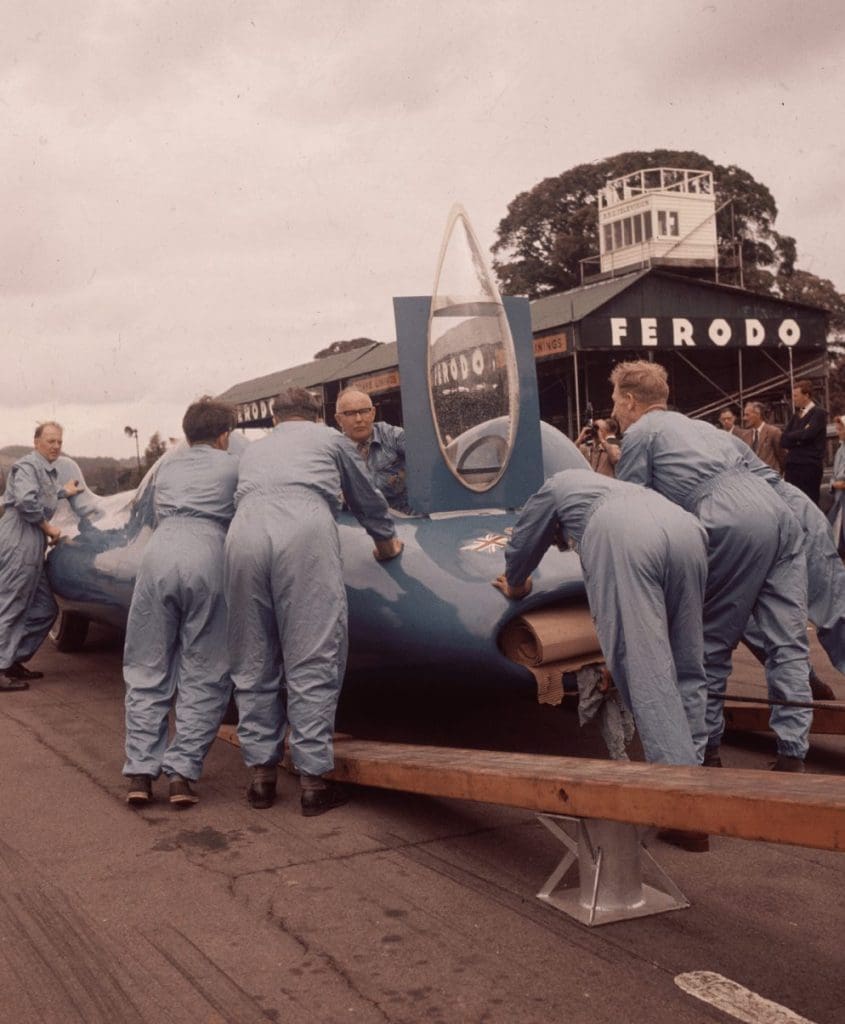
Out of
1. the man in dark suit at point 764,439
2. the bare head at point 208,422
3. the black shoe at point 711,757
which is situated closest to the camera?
the black shoe at point 711,757

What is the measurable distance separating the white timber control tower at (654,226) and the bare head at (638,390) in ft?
131

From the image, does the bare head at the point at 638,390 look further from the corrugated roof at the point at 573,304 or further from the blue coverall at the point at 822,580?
the corrugated roof at the point at 573,304

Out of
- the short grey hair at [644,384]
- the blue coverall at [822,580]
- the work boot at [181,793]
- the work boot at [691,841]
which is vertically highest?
the short grey hair at [644,384]

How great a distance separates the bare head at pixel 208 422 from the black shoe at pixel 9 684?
3121 mm

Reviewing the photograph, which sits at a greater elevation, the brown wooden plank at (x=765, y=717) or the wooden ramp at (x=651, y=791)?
the wooden ramp at (x=651, y=791)

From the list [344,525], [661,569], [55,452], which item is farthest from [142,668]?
[55,452]

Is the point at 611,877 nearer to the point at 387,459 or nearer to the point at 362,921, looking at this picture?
the point at 362,921

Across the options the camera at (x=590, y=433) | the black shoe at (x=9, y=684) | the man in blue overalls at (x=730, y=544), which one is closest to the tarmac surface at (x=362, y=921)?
the man in blue overalls at (x=730, y=544)

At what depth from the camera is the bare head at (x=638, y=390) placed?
4938 millimetres

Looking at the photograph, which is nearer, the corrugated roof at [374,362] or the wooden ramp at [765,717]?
the wooden ramp at [765,717]

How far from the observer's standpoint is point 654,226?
4494 cm

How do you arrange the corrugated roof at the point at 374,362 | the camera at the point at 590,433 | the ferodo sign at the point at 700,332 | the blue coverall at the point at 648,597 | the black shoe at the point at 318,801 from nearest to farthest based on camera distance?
the blue coverall at the point at 648,597, the black shoe at the point at 318,801, the camera at the point at 590,433, the ferodo sign at the point at 700,332, the corrugated roof at the point at 374,362

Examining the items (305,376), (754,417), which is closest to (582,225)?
(305,376)

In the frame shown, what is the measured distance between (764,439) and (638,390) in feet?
26.9
